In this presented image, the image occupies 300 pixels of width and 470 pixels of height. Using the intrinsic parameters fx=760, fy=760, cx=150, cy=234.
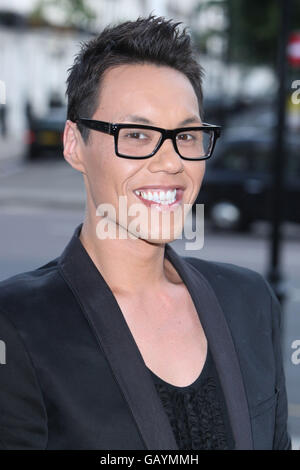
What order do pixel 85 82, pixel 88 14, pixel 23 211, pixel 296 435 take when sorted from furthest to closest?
pixel 88 14
pixel 23 211
pixel 296 435
pixel 85 82

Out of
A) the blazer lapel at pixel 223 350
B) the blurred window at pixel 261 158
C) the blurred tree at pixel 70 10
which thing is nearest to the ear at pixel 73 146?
the blazer lapel at pixel 223 350

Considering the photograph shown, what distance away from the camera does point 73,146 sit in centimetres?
187

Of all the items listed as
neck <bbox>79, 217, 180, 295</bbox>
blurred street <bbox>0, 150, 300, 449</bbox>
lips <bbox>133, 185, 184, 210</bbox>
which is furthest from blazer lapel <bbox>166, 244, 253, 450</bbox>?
blurred street <bbox>0, 150, 300, 449</bbox>

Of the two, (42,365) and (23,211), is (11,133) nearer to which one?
(23,211)

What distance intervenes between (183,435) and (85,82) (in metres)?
0.84

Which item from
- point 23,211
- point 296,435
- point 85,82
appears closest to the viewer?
point 85,82

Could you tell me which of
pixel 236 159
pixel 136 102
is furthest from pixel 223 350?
pixel 236 159

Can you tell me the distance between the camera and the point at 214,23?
3136 centimetres

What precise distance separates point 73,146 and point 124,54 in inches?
10.5

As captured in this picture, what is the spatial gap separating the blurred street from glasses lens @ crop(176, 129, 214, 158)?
138 inches

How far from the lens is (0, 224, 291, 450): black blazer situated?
5.18 feet

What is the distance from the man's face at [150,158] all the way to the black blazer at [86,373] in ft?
0.58

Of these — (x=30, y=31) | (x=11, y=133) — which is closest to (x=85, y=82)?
(x=11, y=133)

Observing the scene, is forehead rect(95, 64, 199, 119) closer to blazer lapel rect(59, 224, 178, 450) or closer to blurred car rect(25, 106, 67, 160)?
blazer lapel rect(59, 224, 178, 450)
